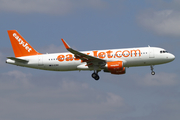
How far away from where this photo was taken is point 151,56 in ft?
188

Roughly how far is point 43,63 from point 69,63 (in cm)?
477

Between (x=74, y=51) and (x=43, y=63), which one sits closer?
(x=74, y=51)

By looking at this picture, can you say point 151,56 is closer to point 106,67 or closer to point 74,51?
point 106,67

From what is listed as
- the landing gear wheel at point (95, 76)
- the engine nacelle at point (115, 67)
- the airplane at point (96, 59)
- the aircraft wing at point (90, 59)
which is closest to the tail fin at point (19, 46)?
the airplane at point (96, 59)

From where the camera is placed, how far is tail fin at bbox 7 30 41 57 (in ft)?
208

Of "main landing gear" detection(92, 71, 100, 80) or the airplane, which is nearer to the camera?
the airplane

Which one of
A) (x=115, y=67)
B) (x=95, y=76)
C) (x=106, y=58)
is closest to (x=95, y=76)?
(x=95, y=76)

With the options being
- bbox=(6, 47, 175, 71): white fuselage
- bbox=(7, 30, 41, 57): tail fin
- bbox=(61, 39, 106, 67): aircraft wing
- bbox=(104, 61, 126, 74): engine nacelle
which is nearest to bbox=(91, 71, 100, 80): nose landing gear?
bbox=(6, 47, 175, 71): white fuselage

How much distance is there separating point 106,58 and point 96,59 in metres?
2.11

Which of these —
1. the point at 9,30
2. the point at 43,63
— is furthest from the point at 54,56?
the point at 9,30

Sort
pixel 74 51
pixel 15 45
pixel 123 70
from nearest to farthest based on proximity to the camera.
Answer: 1. pixel 74 51
2. pixel 123 70
3. pixel 15 45

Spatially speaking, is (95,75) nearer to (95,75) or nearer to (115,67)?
(95,75)

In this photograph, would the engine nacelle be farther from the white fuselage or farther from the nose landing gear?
the nose landing gear

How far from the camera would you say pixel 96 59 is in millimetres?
57156
